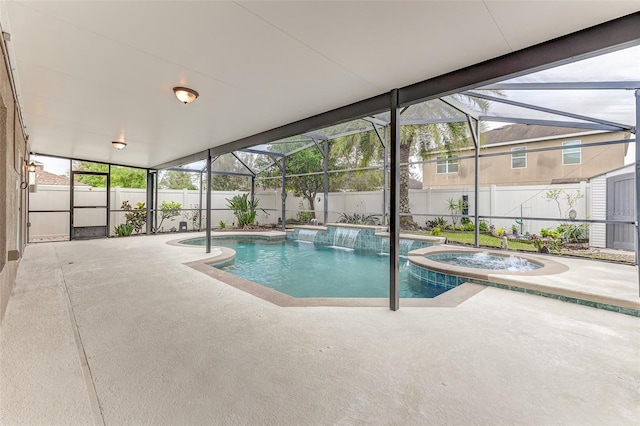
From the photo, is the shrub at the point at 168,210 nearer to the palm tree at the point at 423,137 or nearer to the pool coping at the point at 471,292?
the palm tree at the point at 423,137

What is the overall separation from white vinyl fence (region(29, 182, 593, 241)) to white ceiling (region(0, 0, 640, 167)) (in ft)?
16.5

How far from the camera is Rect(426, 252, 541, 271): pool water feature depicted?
17.2 ft

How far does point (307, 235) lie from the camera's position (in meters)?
10.3

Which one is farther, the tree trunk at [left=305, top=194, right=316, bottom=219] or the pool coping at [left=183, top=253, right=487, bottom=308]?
the tree trunk at [left=305, top=194, right=316, bottom=219]

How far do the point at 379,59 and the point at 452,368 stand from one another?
2538 millimetres

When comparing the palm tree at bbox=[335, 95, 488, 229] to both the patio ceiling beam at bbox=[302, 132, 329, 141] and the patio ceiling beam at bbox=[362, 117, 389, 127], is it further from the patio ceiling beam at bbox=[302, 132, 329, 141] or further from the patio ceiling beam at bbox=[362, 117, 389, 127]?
the patio ceiling beam at bbox=[302, 132, 329, 141]

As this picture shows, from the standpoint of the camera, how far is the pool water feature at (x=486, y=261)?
525 centimetres

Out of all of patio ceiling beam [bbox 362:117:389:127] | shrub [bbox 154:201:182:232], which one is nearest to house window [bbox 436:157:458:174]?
patio ceiling beam [bbox 362:117:389:127]

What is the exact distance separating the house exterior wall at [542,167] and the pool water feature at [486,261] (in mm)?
6290

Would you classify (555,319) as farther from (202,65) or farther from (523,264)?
(202,65)

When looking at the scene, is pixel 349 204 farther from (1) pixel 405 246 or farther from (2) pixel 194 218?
(2) pixel 194 218

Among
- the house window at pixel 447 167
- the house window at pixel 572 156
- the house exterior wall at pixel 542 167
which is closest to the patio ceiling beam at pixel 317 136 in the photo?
the house window at pixel 447 167

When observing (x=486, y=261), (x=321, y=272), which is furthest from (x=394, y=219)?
(x=486, y=261)

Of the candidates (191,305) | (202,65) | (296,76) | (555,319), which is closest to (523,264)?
(555,319)
